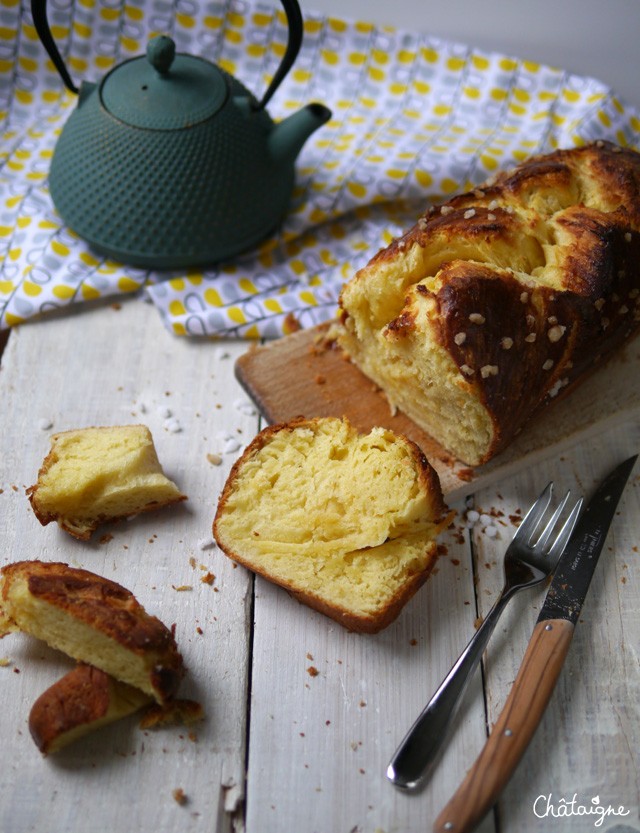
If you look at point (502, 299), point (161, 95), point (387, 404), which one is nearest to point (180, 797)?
point (387, 404)

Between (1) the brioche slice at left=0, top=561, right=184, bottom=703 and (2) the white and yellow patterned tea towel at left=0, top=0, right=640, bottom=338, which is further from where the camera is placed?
(2) the white and yellow patterned tea towel at left=0, top=0, right=640, bottom=338

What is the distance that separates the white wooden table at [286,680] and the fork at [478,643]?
0.05 meters

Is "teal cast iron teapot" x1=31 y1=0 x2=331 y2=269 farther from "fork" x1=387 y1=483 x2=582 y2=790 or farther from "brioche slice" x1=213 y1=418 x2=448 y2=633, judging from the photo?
"fork" x1=387 y1=483 x2=582 y2=790

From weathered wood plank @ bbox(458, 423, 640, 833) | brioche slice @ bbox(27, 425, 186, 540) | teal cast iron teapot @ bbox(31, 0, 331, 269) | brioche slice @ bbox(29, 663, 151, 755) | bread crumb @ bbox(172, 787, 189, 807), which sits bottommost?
bread crumb @ bbox(172, 787, 189, 807)

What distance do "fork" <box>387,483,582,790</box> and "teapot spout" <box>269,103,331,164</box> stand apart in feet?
4.95

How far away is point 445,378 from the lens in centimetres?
228

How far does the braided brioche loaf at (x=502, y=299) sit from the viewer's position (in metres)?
2.26

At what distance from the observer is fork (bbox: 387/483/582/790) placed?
75.4 inches

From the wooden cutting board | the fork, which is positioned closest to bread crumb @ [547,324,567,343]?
the wooden cutting board

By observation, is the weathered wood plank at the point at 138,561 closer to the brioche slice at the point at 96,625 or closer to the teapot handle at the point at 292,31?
the brioche slice at the point at 96,625

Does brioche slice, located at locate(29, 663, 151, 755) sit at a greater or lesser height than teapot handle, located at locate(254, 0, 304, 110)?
lesser

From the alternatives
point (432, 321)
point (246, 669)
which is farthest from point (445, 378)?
point (246, 669)

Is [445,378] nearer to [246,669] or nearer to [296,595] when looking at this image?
[296,595]

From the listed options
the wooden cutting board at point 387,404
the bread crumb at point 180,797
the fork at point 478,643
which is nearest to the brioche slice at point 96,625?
the bread crumb at point 180,797
